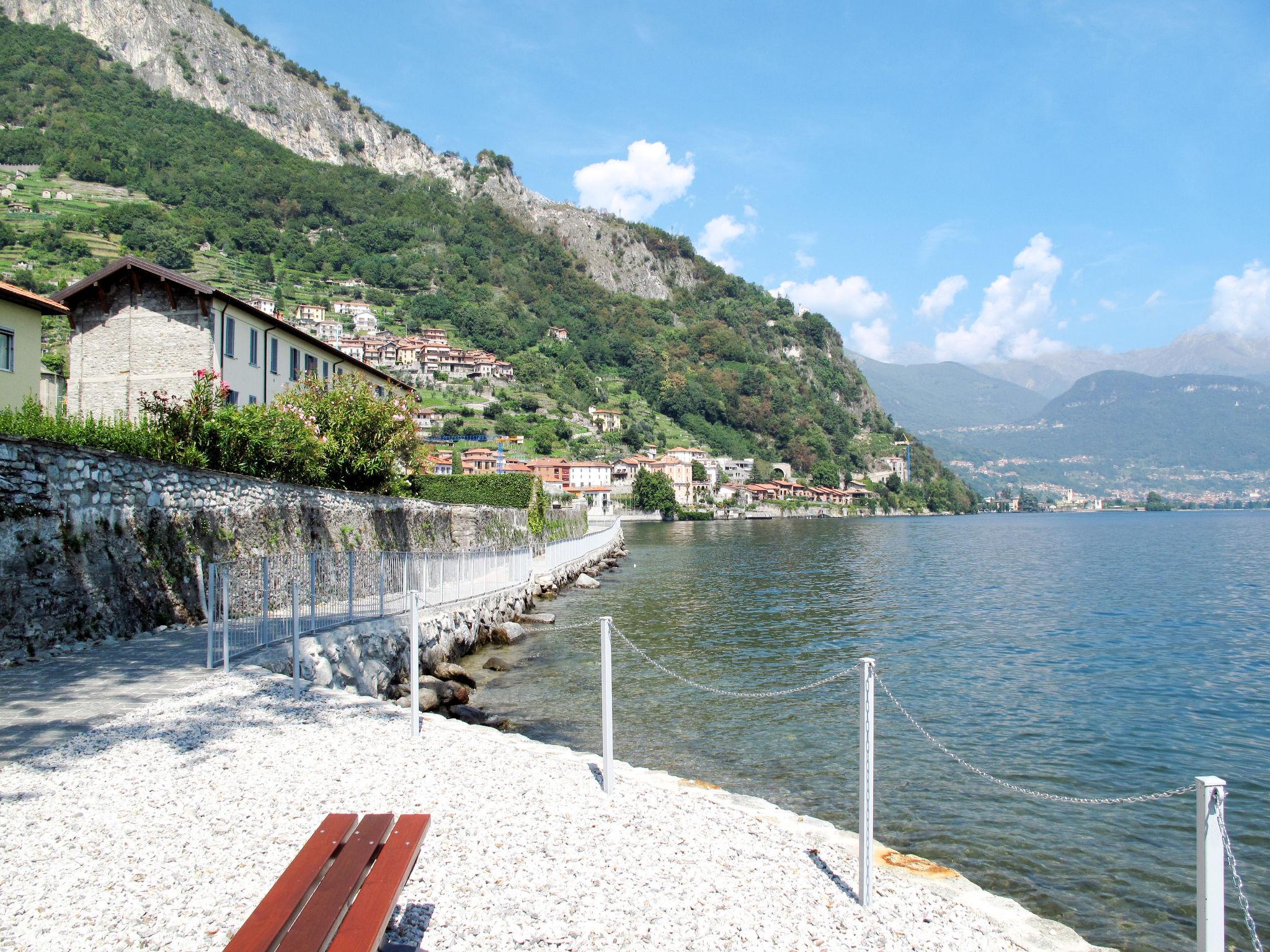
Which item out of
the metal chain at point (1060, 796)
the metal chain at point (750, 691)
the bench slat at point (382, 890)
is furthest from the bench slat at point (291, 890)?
the metal chain at point (1060, 796)

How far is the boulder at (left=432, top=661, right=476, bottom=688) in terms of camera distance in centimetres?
1587

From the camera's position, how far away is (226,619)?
1110 cm

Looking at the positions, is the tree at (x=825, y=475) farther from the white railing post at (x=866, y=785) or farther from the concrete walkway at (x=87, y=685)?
the white railing post at (x=866, y=785)

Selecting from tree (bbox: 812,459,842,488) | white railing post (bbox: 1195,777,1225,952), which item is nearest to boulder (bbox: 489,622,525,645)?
white railing post (bbox: 1195,777,1225,952)

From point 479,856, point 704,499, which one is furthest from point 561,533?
point 704,499

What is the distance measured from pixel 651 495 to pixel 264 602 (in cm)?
12441

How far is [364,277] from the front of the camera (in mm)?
187000

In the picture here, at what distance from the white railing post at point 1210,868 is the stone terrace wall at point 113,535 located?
14108 millimetres

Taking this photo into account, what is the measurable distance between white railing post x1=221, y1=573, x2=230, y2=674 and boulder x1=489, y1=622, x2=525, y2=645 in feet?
33.6

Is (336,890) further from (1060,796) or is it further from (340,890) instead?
(1060,796)

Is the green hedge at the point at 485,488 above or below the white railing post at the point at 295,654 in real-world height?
above

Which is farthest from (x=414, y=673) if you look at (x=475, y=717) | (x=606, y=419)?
(x=606, y=419)

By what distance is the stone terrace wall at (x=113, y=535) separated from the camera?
39.0 feet

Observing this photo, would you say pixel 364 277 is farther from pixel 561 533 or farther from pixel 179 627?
pixel 179 627
